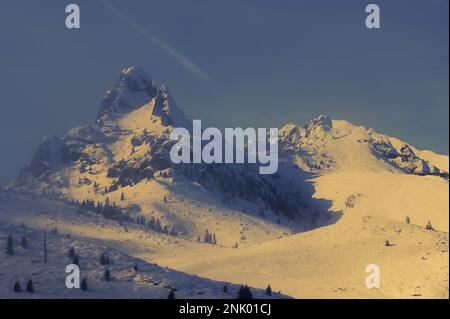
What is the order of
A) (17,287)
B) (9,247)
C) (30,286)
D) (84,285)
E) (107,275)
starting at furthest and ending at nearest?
(9,247) < (107,275) < (84,285) < (30,286) < (17,287)

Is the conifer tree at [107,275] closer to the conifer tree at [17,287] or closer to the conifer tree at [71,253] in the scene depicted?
the conifer tree at [17,287]

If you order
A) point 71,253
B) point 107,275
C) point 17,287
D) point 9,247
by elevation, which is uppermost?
point 9,247

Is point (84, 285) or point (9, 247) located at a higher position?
point (9, 247)

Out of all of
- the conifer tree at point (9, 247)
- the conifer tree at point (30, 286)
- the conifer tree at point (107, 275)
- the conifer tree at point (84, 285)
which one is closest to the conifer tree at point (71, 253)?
the conifer tree at point (9, 247)

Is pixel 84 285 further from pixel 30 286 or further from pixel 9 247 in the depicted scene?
pixel 9 247

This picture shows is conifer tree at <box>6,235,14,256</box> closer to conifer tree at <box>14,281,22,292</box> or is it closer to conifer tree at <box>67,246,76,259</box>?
conifer tree at <box>67,246,76,259</box>

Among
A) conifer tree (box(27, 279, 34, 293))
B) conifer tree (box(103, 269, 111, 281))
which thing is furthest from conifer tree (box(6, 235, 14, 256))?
conifer tree (box(27, 279, 34, 293))

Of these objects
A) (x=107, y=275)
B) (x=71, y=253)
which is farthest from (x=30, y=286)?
(x=71, y=253)

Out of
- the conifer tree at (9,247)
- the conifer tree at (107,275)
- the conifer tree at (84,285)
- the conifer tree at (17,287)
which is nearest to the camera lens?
the conifer tree at (17,287)
